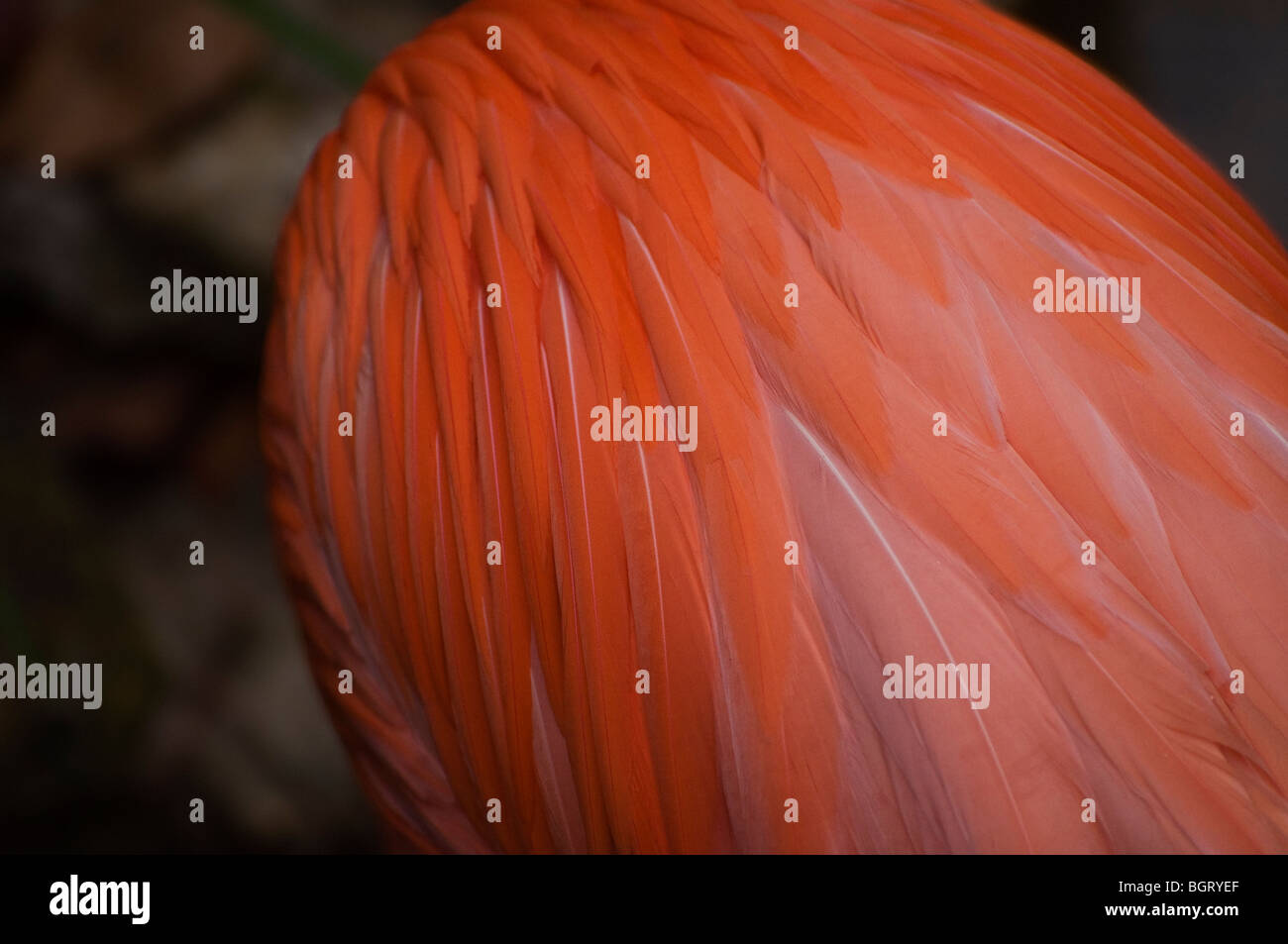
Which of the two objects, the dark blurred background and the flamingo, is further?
the dark blurred background

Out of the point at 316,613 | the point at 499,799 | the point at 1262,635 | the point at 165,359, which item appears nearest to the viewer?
the point at 1262,635

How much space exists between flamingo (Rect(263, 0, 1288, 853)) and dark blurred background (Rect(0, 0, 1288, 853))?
687 millimetres

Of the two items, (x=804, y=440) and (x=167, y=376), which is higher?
(x=167, y=376)

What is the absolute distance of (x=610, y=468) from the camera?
0.63m

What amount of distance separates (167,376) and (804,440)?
3.77 ft

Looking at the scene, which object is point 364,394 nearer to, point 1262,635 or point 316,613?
point 316,613

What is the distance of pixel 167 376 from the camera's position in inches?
58.1

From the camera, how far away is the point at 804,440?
0.61m

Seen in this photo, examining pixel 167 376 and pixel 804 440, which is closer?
pixel 804 440

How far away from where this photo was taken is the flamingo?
0.58 metres

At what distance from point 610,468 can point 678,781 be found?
19cm

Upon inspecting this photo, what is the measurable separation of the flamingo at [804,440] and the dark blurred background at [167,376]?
687 millimetres

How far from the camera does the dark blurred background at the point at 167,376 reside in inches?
51.3
